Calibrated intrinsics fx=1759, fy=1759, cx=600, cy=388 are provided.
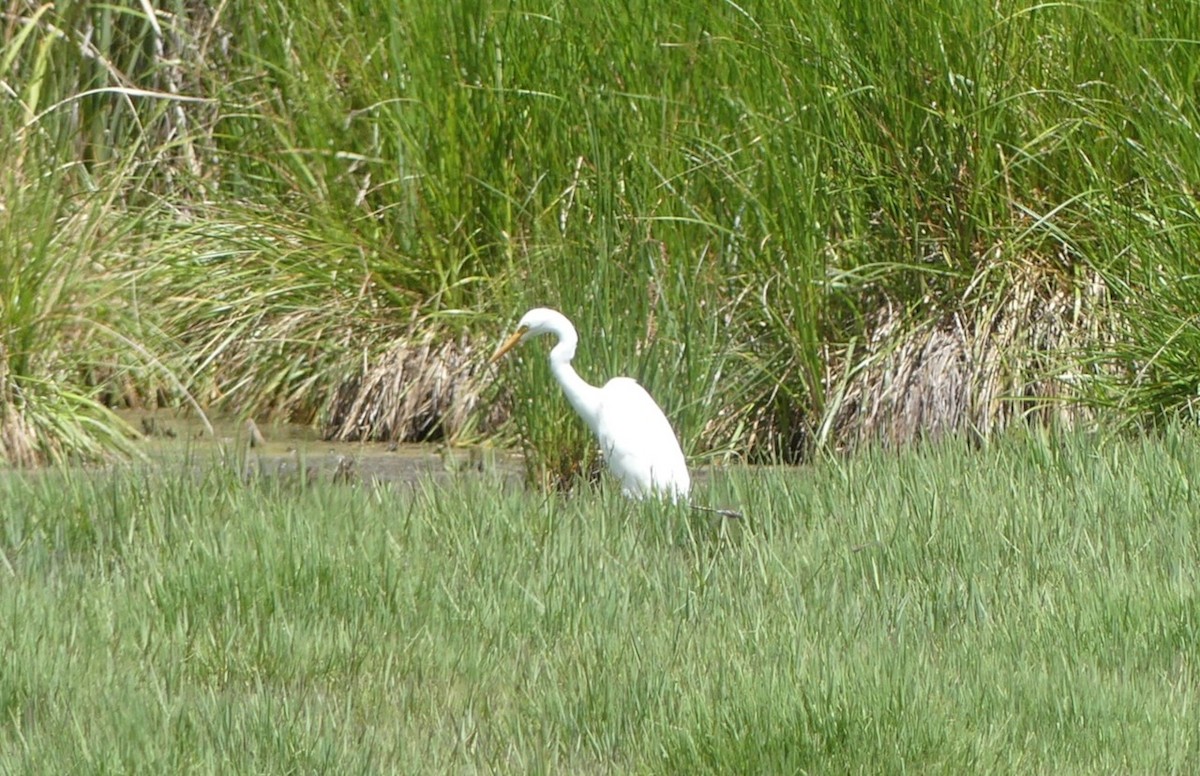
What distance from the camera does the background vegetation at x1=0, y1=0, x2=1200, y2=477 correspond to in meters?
6.16

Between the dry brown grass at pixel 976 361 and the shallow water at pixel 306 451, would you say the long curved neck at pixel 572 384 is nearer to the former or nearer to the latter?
the shallow water at pixel 306 451

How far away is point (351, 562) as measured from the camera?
13.3 ft

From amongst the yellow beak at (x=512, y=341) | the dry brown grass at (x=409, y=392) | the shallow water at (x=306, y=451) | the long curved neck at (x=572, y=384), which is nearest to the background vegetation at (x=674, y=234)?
the dry brown grass at (x=409, y=392)

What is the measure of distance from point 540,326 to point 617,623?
6.39 ft

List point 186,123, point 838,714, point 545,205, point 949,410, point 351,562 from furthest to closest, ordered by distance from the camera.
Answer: point 186,123 < point 545,205 < point 949,410 < point 351,562 < point 838,714

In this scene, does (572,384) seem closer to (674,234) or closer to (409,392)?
(674,234)

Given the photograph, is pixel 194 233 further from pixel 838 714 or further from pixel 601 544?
pixel 838 714

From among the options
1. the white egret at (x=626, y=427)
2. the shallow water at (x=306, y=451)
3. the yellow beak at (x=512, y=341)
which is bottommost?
the shallow water at (x=306, y=451)

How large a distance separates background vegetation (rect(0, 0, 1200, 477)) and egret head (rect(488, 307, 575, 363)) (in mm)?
418

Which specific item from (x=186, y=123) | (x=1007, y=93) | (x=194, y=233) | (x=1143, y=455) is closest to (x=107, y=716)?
(x=1143, y=455)

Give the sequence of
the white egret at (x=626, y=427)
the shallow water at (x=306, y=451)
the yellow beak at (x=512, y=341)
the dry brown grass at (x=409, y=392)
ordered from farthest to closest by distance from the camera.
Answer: the dry brown grass at (x=409, y=392) → the shallow water at (x=306, y=451) → the yellow beak at (x=512, y=341) → the white egret at (x=626, y=427)

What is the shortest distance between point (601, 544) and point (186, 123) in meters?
Answer: 5.89

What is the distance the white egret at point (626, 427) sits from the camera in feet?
16.7

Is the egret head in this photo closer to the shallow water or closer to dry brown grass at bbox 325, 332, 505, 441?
the shallow water
